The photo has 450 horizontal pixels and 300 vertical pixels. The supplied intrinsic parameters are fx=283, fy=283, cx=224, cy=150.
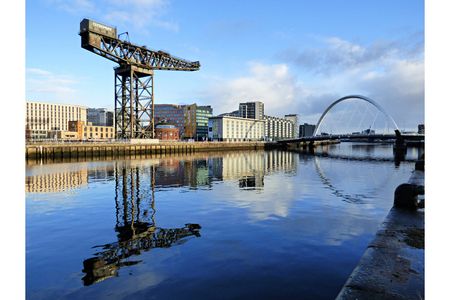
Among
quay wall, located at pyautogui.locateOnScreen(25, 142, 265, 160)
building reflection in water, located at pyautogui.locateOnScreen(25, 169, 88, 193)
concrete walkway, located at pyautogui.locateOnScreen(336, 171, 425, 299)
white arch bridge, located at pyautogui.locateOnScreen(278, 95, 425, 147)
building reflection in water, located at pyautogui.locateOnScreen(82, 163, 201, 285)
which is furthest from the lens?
white arch bridge, located at pyautogui.locateOnScreen(278, 95, 425, 147)

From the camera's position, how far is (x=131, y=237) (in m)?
12.5

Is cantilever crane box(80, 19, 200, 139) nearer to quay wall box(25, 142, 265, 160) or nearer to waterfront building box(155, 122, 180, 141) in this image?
quay wall box(25, 142, 265, 160)

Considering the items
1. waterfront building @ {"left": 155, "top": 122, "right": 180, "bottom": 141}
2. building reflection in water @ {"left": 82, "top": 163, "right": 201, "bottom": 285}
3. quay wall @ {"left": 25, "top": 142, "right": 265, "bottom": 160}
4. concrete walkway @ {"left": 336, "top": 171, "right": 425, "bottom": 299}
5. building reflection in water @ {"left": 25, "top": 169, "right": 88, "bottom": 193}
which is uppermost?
waterfront building @ {"left": 155, "top": 122, "right": 180, "bottom": 141}

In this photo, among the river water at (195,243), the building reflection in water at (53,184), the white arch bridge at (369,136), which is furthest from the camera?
the white arch bridge at (369,136)

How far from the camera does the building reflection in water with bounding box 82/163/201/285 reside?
928 cm

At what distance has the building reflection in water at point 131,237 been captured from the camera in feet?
30.5

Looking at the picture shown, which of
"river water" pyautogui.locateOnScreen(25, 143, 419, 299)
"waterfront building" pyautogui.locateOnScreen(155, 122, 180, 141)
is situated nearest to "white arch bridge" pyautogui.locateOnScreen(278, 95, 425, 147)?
"waterfront building" pyautogui.locateOnScreen(155, 122, 180, 141)

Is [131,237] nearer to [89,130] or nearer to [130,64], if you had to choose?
[130,64]

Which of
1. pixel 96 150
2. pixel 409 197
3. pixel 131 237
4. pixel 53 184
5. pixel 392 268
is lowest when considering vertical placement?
pixel 131 237

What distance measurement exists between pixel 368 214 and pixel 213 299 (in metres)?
12.5

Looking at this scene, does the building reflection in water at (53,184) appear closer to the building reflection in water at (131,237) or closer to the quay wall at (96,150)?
the building reflection in water at (131,237)

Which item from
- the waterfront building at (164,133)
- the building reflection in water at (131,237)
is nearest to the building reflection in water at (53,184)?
the building reflection in water at (131,237)

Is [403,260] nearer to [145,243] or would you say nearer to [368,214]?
[145,243]

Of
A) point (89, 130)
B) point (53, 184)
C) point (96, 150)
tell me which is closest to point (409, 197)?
point (53, 184)
